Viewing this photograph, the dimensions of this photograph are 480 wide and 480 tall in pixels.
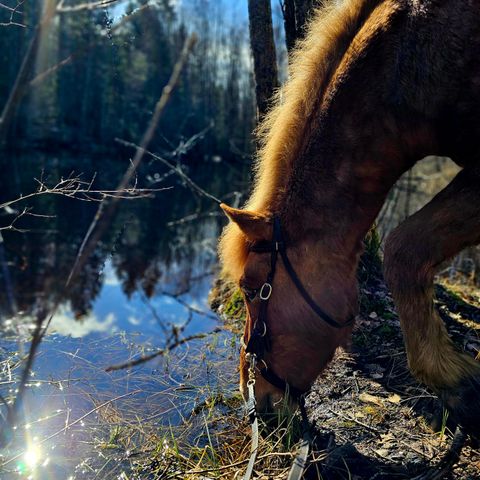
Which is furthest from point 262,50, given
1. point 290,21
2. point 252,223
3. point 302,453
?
point 302,453

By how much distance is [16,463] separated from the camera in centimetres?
309

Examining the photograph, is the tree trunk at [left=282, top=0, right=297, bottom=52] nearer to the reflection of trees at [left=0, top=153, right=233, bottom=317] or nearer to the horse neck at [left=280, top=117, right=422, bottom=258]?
the reflection of trees at [left=0, top=153, right=233, bottom=317]

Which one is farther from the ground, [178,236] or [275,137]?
[275,137]

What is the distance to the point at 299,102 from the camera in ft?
10.5

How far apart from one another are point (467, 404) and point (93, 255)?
9629 millimetres

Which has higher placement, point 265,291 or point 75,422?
point 265,291

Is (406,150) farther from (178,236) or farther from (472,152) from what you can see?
(178,236)

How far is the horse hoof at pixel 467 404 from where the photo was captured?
7.93ft

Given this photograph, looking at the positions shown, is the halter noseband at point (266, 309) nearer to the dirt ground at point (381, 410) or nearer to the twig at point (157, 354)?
the dirt ground at point (381, 410)

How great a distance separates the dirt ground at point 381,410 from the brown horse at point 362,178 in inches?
19.1

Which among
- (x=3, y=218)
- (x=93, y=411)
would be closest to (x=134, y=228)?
(x=3, y=218)

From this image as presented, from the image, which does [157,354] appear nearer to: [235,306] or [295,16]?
[235,306]

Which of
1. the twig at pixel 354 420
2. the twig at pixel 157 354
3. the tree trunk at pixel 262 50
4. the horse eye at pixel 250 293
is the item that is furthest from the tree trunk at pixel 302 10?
the twig at pixel 354 420

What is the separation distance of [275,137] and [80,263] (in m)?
2.17
